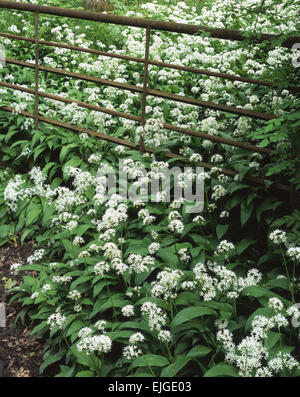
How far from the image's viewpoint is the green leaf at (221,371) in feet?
8.82

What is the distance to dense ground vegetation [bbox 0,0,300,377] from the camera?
119 inches

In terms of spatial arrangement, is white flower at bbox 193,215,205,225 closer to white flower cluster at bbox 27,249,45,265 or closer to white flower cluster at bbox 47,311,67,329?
white flower cluster at bbox 47,311,67,329

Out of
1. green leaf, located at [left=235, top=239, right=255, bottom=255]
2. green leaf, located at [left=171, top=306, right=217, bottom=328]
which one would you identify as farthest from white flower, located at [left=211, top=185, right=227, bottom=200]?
green leaf, located at [left=171, top=306, right=217, bottom=328]

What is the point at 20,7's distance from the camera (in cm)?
576

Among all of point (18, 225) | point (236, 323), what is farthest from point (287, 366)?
point (18, 225)

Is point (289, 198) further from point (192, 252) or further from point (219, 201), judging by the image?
point (192, 252)

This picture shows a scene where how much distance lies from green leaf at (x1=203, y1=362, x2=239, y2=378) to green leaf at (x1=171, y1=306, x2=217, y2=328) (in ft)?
1.24

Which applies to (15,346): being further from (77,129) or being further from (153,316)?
(77,129)

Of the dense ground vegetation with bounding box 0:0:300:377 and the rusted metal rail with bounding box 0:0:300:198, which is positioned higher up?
the rusted metal rail with bounding box 0:0:300:198

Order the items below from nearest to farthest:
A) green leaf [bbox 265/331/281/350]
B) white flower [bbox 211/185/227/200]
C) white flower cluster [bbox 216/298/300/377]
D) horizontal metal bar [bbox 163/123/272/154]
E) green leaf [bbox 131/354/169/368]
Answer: white flower cluster [bbox 216/298/300/377] → green leaf [bbox 265/331/281/350] → green leaf [bbox 131/354/169/368] → white flower [bbox 211/185/227/200] → horizontal metal bar [bbox 163/123/272/154]

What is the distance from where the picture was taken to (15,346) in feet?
12.4

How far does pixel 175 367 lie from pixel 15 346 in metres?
1.57

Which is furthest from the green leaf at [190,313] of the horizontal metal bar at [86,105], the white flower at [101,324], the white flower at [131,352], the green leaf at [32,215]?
the horizontal metal bar at [86,105]

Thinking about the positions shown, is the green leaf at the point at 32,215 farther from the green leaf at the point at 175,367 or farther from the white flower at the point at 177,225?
the green leaf at the point at 175,367
